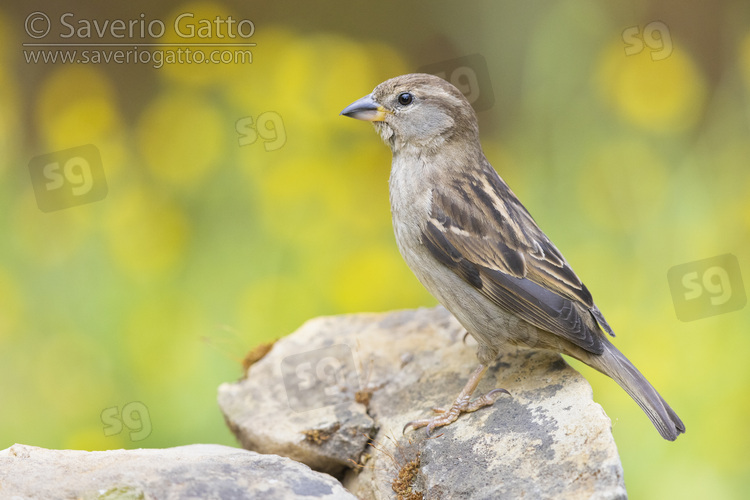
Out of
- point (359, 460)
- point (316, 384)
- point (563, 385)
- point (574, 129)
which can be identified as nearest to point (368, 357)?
point (316, 384)

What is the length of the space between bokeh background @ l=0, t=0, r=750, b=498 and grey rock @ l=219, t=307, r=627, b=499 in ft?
2.21

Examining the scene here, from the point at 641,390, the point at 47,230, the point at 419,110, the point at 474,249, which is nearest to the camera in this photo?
the point at 641,390

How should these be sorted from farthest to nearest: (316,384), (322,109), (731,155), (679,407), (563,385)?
(322,109) → (731,155) → (679,407) → (316,384) → (563,385)

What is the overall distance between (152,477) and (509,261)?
168cm

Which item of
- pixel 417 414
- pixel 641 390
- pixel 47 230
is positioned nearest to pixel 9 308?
pixel 47 230

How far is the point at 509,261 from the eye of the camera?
3590 millimetres

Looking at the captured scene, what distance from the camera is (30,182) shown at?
5340 mm

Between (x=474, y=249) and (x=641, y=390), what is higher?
(x=474, y=249)

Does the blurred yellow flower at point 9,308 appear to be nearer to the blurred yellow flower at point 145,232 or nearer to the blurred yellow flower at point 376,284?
the blurred yellow flower at point 145,232

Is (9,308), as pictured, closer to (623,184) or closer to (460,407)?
(460,407)

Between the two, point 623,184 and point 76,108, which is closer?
point 623,184

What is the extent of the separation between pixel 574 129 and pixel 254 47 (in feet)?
7.05

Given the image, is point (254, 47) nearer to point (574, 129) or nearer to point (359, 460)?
point (574, 129)

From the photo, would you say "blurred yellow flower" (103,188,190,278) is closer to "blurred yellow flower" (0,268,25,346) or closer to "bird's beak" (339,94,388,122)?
"blurred yellow flower" (0,268,25,346)
